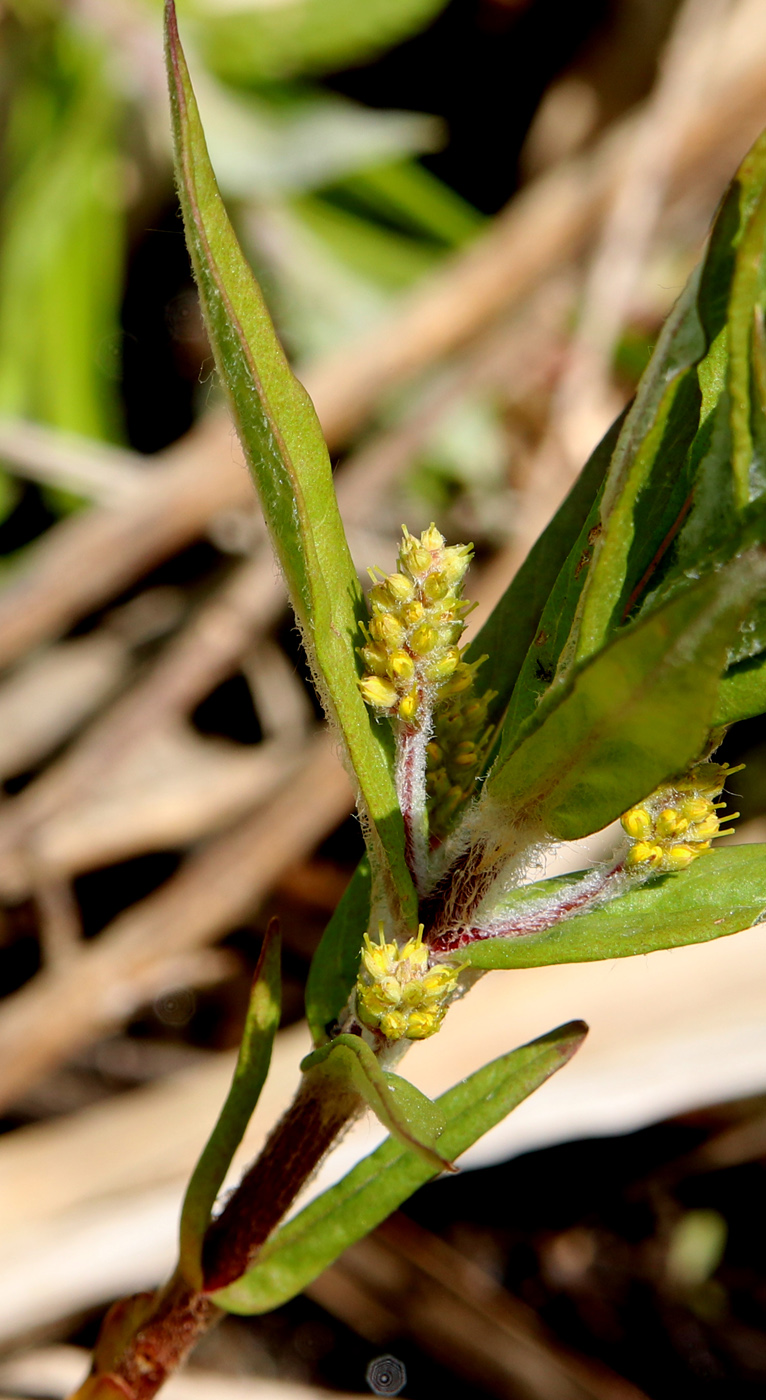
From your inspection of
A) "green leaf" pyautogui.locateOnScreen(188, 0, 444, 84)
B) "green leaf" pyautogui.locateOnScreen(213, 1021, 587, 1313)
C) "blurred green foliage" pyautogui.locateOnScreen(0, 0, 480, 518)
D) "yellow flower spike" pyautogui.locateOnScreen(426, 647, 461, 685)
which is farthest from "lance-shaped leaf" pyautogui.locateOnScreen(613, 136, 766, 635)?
"green leaf" pyautogui.locateOnScreen(188, 0, 444, 84)

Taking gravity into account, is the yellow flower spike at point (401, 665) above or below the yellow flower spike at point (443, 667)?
above

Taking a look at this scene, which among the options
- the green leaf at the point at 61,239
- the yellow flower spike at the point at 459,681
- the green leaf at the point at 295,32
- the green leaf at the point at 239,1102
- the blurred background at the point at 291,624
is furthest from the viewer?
the green leaf at the point at 295,32

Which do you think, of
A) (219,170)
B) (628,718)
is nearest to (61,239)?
(219,170)

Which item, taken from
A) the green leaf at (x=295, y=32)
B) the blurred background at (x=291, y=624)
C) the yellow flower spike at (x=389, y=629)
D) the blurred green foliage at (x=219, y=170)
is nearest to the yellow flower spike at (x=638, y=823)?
the yellow flower spike at (x=389, y=629)

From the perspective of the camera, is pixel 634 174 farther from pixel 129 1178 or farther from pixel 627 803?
pixel 627 803

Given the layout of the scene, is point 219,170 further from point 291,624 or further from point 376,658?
point 376,658

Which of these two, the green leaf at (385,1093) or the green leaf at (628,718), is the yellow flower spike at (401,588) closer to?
the green leaf at (628,718)

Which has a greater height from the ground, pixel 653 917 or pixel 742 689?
pixel 742 689
